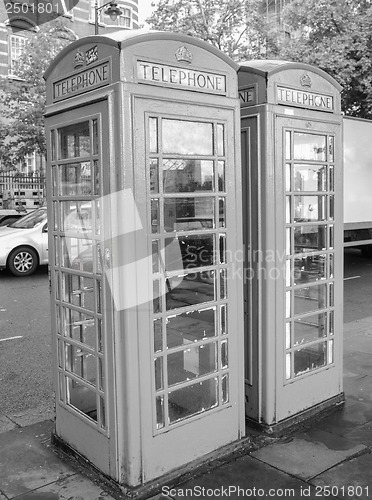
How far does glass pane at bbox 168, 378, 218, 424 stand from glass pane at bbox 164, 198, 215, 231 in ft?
3.30

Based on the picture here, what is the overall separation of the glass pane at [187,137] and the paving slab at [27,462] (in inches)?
83.2

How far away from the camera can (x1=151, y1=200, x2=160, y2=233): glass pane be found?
3.07m

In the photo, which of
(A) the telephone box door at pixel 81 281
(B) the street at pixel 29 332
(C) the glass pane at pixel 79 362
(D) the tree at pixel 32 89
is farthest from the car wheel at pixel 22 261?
(D) the tree at pixel 32 89

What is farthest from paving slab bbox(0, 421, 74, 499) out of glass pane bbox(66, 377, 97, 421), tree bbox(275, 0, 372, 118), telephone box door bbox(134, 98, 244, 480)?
tree bbox(275, 0, 372, 118)

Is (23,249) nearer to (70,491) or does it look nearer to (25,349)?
(25,349)

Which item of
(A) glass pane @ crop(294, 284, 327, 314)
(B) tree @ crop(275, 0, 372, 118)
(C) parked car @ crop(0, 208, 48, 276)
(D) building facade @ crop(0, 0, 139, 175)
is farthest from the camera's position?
(D) building facade @ crop(0, 0, 139, 175)

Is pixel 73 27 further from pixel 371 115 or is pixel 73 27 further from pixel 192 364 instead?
pixel 192 364

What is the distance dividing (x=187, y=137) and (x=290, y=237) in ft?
3.80

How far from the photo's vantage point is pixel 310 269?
13.3ft

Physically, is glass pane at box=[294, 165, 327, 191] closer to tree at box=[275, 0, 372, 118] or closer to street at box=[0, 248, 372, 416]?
street at box=[0, 248, 372, 416]

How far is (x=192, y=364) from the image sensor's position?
11.4 ft

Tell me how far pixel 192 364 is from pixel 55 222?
4.22 ft

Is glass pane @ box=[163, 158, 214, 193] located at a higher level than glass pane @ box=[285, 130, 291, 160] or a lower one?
lower

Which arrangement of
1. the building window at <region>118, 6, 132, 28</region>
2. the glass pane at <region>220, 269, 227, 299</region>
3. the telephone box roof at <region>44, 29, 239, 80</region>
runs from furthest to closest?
the building window at <region>118, 6, 132, 28</region>, the glass pane at <region>220, 269, 227, 299</region>, the telephone box roof at <region>44, 29, 239, 80</region>
